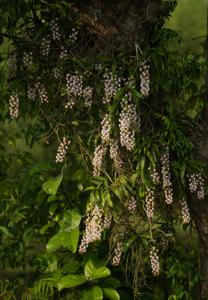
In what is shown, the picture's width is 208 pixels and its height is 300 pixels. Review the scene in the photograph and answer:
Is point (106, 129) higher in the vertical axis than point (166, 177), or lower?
higher

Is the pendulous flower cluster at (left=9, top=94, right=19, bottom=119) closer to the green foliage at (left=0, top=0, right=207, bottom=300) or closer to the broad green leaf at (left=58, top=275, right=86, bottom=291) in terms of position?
the green foliage at (left=0, top=0, right=207, bottom=300)

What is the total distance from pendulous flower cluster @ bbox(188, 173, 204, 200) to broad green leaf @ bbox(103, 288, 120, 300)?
0.85m

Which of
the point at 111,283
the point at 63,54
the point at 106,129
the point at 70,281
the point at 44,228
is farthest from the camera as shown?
the point at 44,228

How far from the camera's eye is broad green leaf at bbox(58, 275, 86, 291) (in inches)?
169

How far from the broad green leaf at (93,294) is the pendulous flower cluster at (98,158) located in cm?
79

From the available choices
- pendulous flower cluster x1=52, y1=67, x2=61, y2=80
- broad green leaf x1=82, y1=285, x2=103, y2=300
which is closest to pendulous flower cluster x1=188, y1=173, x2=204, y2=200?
broad green leaf x1=82, y1=285, x2=103, y2=300

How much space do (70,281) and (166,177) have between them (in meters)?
0.96

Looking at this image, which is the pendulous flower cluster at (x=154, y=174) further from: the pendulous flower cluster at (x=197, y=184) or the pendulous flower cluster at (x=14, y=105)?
the pendulous flower cluster at (x=14, y=105)

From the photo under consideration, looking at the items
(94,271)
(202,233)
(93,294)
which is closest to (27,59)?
(94,271)

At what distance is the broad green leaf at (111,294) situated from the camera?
4289 millimetres

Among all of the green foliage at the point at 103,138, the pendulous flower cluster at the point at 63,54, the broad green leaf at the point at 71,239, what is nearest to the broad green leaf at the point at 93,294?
the green foliage at the point at 103,138

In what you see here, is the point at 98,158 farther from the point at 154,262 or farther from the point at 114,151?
the point at 154,262

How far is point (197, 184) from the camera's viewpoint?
4266 millimetres

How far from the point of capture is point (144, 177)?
4.11 metres
